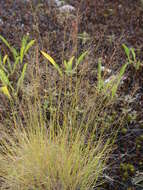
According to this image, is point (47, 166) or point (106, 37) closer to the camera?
point (47, 166)

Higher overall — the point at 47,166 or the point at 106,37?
the point at 106,37

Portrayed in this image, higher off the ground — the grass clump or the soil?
the soil

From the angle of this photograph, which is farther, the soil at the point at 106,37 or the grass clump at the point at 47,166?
the soil at the point at 106,37

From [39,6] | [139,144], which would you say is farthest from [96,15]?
[139,144]

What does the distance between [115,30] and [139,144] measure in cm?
207

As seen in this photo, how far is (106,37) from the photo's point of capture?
455 centimetres

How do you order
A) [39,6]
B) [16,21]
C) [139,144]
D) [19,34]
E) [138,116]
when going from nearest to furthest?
1. [139,144]
2. [138,116]
3. [19,34]
4. [16,21]
5. [39,6]

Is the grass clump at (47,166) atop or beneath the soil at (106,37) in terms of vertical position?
beneath

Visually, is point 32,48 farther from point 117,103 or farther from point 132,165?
point 132,165

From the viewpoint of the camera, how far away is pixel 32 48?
4102 millimetres

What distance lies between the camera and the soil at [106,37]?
9.67 ft

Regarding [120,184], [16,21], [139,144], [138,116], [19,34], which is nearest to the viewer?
[120,184]

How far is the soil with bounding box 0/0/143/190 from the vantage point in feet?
9.67

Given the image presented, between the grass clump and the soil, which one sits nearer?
the grass clump
